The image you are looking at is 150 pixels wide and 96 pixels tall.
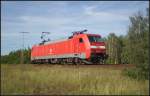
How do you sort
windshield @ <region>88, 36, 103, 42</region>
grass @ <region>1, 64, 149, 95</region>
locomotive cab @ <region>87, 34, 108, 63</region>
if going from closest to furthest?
grass @ <region>1, 64, 149, 95</region> < locomotive cab @ <region>87, 34, 108, 63</region> < windshield @ <region>88, 36, 103, 42</region>

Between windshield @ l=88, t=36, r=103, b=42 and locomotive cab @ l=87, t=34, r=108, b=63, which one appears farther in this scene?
windshield @ l=88, t=36, r=103, b=42

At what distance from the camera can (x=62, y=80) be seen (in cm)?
1595

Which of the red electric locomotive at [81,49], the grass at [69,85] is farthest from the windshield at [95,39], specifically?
the grass at [69,85]

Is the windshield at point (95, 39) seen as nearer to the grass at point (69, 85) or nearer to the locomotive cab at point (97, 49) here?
the locomotive cab at point (97, 49)

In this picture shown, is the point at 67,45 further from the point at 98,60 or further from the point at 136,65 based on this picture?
the point at 136,65

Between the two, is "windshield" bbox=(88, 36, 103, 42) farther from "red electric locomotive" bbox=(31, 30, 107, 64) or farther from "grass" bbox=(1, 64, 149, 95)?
"grass" bbox=(1, 64, 149, 95)

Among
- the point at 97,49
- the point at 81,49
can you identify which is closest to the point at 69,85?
the point at 97,49

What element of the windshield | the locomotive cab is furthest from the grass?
the windshield

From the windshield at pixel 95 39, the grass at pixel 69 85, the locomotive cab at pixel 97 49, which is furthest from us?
the windshield at pixel 95 39

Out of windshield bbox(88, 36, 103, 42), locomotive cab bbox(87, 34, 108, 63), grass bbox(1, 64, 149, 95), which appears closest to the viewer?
grass bbox(1, 64, 149, 95)

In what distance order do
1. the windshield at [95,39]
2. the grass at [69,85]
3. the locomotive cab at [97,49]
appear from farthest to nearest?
the windshield at [95,39] → the locomotive cab at [97,49] → the grass at [69,85]

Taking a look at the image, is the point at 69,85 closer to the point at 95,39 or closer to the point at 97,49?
the point at 97,49

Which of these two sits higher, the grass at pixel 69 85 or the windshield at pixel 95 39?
the windshield at pixel 95 39

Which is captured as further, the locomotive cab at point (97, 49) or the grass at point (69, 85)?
the locomotive cab at point (97, 49)
